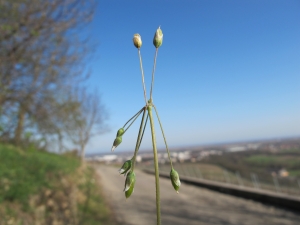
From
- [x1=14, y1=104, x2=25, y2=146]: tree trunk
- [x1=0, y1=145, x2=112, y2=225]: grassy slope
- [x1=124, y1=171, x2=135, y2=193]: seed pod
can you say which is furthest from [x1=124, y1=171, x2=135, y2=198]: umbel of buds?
[x1=14, y1=104, x2=25, y2=146]: tree trunk

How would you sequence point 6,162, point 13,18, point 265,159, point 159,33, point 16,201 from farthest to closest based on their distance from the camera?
1. point 265,159
2. point 13,18
3. point 6,162
4. point 16,201
5. point 159,33

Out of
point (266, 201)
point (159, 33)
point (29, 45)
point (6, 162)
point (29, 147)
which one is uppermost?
point (29, 45)

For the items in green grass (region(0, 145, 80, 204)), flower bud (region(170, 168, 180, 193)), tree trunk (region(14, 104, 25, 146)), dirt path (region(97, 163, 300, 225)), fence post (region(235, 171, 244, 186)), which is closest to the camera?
flower bud (region(170, 168, 180, 193))

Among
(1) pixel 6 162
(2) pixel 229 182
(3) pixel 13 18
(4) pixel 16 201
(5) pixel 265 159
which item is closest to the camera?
(4) pixel 16 201

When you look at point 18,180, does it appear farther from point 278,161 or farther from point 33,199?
point 278,161

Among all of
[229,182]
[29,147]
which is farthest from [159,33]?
[229,182]

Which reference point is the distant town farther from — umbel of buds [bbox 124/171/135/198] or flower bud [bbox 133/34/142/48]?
flower bud [bbox 133/34/142/48]

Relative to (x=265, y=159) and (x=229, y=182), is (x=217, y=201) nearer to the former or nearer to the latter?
(x=229, y=182)

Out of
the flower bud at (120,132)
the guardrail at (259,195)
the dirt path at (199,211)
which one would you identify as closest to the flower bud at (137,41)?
the flower bud at (120,132)
